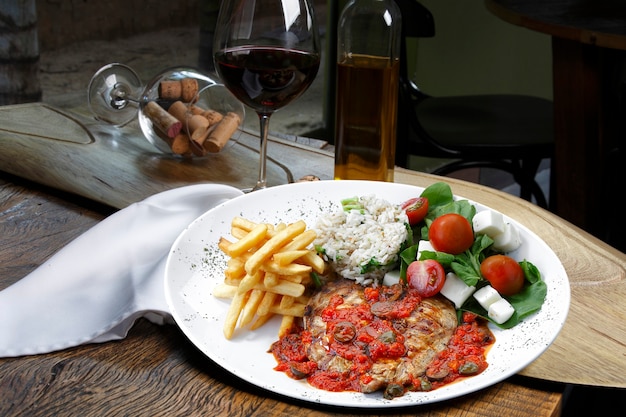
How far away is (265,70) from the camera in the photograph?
142cm

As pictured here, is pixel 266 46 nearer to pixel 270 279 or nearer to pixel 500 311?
pixel 270 279

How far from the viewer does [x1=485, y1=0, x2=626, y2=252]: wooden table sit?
272cm

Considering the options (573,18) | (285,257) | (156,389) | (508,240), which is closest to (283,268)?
(285,257)

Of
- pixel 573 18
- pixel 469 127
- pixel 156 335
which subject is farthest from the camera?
pixel 469 127

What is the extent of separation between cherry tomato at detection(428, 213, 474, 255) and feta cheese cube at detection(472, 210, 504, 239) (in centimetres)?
2

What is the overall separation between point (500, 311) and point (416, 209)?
273mm

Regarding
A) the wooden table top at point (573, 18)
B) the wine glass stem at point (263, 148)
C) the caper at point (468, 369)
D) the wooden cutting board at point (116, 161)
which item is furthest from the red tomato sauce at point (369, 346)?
the wooden table top at point (573, 18)

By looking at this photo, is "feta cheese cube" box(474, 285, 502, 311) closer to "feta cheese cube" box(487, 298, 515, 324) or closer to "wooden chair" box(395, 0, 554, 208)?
"feta cheese cube" box(487, 298, 515, 324)

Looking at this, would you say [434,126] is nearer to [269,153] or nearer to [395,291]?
[269,153]

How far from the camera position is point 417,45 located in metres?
4.44

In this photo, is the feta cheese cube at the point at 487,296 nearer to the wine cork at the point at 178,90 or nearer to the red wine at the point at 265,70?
the red wine at the point at 265,70

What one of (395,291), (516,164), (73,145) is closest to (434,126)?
(516,164)

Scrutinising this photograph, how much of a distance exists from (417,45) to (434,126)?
61.7 inches

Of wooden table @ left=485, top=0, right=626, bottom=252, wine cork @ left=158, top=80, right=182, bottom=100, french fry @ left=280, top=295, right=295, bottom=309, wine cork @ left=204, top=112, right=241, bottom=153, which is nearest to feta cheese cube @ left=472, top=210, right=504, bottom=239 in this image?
french fry @ left=280, top=295, right=295, bottom=309
